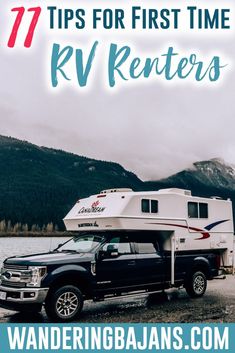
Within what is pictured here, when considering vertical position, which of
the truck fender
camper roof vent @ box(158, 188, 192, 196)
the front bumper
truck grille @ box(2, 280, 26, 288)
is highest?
camper roof vent @ box(158, 188, 192, 196)

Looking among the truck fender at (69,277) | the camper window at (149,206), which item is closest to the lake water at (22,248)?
the camper window at (149,206)

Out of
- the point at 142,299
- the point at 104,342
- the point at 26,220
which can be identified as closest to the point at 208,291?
the point at 142,299

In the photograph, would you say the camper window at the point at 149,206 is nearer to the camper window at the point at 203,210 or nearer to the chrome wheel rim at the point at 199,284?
the camper window at the point at 203,210

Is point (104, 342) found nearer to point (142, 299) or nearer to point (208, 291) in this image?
point (142, 299)

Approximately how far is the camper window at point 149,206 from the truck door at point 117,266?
1.02 metres

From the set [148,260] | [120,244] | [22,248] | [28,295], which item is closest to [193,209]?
[148,260]

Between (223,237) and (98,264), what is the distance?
6.01 metres

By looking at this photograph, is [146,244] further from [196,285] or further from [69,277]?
[69,277]

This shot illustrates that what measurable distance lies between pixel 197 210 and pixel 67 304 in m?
6.03

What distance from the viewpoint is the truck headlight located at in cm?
1072

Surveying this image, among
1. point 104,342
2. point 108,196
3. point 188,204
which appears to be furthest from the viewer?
point 188,204

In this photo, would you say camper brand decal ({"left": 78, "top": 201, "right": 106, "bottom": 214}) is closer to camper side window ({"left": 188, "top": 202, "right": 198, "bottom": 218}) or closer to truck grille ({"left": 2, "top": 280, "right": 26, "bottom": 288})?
camper side window ({"left": 188, "top": 202, "right": 198, "bottom": 218})

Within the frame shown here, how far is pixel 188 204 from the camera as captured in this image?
49.1 feet

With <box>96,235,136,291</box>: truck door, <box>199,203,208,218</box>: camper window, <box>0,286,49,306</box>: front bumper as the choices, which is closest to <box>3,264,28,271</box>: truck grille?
<box>0,286,49,306</box>: front bumper
